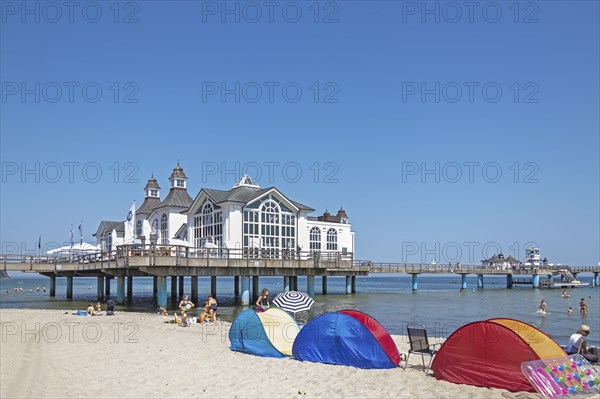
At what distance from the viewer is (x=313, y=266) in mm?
37156

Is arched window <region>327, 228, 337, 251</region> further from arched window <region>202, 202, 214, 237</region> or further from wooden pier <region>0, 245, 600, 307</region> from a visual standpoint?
arched window <region>202, 202, 214, 237</region>

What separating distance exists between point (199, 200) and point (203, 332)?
24.2 metres

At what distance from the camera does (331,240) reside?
49.8 meters

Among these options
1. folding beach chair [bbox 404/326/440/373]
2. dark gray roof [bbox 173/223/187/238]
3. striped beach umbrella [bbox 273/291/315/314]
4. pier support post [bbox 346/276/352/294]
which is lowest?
pier support post [bbox 346/276/352/294]

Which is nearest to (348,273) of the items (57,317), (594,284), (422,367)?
(57,317)

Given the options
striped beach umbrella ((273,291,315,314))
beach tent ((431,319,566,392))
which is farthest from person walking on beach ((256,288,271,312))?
beach tent ((431,319,566,392))

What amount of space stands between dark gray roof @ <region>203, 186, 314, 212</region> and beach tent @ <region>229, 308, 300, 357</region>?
2435 centimetres

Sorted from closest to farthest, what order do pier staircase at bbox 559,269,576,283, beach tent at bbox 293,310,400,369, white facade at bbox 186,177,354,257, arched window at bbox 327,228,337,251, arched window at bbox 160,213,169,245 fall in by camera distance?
beach tent at bbox 293,310,400,369
white facade at bbox 186,177,354,257
arched window at bbox 160,213,169,245
arched window at bbox 327,228,337,251
pier staircase at bbox 559,269,576,283

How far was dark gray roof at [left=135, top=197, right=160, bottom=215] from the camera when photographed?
54.1m

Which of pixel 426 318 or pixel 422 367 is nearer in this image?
pixel 422 367

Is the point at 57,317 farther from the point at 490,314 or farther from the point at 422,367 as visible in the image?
the point at 490,314

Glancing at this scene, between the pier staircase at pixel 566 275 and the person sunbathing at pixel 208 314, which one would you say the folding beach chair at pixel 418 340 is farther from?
the pier staircase at pixel 566 275

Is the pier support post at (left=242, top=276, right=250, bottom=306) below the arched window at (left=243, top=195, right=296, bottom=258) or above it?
below

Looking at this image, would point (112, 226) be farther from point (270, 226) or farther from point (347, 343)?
point (347, 343)
